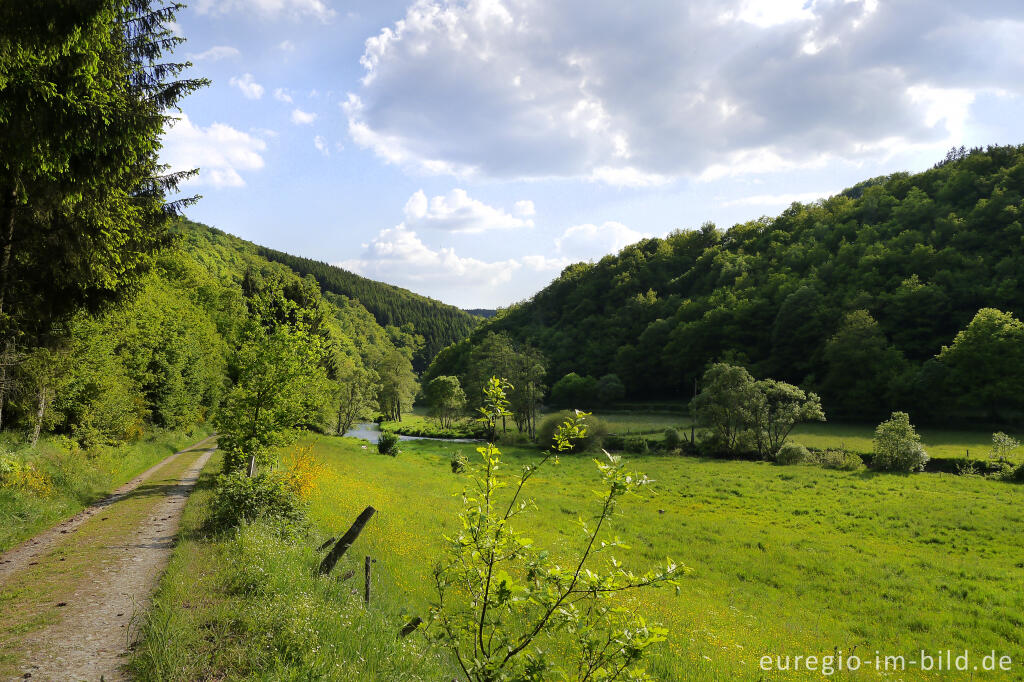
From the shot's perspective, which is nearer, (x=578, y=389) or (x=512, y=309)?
(x=578, y=389)

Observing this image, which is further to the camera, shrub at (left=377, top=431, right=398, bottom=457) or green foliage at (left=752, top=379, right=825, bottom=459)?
shrub at (left=377, top=431, right=398, bottom=457)

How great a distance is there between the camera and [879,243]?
79812 millimetres

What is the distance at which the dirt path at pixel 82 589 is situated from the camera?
657 cm

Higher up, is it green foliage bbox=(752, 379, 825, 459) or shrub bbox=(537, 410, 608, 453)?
green foliage bbox=(752, 379, 825, 459)

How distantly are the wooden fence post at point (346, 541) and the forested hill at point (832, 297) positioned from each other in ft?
223

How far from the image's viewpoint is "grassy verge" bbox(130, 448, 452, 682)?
638cm

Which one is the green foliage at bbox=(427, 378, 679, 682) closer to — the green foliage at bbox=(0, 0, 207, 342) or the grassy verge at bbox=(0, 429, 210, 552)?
the green foliage at bbox=(0, 0, 207, 342)

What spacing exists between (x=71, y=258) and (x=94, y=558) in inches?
302

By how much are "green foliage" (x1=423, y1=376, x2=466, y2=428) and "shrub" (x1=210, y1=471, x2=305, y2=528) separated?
6778 centimetres

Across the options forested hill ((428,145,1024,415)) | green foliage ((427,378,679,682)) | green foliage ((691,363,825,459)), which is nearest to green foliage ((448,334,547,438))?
green foliage ((691,363,825,459))

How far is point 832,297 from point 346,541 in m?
91.9

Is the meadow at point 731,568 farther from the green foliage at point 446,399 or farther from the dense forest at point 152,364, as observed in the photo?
the green foliage at point 446,399

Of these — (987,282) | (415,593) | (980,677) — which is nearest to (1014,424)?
(987,282)

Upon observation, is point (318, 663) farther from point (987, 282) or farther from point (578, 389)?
point (987, 282)
